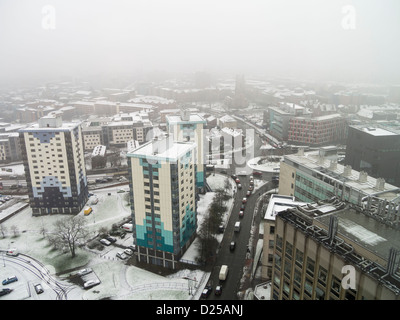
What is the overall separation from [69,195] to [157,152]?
1086 centimetres

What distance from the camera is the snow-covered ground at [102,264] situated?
1605 cm

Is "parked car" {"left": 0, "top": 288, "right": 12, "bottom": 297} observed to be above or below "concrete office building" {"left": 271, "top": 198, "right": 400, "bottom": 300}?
below

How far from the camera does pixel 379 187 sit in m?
17.0

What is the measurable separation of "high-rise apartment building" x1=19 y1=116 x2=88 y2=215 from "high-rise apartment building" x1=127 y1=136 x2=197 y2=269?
855cm

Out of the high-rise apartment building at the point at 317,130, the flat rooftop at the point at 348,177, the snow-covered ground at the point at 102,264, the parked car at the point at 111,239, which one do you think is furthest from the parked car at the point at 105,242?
the high-rise apartment building at the point at 317,130

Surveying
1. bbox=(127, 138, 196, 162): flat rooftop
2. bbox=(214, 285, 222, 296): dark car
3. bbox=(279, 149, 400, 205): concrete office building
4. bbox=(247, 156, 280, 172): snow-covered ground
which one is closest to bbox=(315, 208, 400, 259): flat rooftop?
bbox=(279, 149, 400, 205): concrete office building

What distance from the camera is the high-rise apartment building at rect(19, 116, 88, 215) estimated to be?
23.0m

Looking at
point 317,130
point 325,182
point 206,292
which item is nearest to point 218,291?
point 206,292

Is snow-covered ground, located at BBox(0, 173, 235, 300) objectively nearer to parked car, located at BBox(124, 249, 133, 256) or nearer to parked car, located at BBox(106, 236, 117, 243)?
parked car, located at BBox(106, 236, 117, 243)

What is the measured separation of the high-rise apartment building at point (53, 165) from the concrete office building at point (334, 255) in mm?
17836

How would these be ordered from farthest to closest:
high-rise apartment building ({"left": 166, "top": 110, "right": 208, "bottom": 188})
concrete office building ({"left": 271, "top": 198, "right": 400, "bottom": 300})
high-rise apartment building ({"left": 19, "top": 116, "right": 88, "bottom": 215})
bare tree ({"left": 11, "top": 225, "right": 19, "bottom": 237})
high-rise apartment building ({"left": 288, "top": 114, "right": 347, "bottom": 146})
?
high-rise apartment building ({"left": 288, "top": 114, "right": 347, "bottom": 146}) < high-rise apartment building ({"left": 166, "top": 110, "right": 208, "bottom": 188}) < high-rise apartment building ({"left": 19, "top": 116, "right": 88, "bottom": 215}) < bare tree ({"left": 11, "top": 225, "right": 19, "bottom": 237}) < concrete office building ({"left": 271, "top": 198, "right": 400, "bottom": 300})

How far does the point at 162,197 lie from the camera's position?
16828 millimetres
